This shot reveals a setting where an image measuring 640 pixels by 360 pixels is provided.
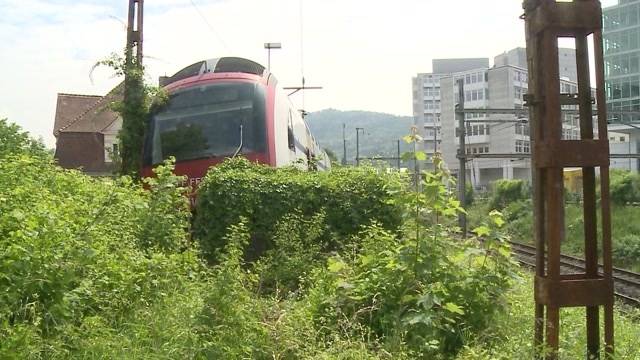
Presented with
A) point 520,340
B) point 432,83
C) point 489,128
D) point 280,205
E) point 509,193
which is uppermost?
point 432,83

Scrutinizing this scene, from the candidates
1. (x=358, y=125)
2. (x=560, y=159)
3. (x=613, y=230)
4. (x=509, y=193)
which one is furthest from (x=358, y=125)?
(x=560, y=159)

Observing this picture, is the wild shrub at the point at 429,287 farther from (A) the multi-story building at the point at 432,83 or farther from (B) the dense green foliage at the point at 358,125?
(B) the dense green foliage at the point at 358,125

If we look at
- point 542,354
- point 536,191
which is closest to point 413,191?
point 536,191

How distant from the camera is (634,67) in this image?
56.1 meters

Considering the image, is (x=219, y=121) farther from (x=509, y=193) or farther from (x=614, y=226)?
(x=509, y=193)

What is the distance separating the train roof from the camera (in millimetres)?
12148

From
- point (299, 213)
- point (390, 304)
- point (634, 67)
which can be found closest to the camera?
point (390, 304)

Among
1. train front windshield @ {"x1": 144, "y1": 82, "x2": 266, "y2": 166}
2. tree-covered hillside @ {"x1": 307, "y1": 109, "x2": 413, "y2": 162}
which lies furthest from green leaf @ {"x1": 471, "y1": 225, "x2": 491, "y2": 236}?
tree-covered hillside @ {"x1": 307, "y1": 109, "x2": 413, "y2": 162}

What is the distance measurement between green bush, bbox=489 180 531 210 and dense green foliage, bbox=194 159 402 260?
3700cm

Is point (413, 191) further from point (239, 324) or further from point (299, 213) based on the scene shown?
point (299, 213)

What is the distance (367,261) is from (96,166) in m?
41.7

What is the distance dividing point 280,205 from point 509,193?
39.2m

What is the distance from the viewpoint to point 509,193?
146ft

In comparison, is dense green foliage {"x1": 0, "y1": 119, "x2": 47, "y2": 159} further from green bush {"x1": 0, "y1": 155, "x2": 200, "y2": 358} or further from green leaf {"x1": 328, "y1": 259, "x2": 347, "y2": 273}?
green leaf {"x1": 328, "y1": 259, "x2": 347, "y2": 273}
